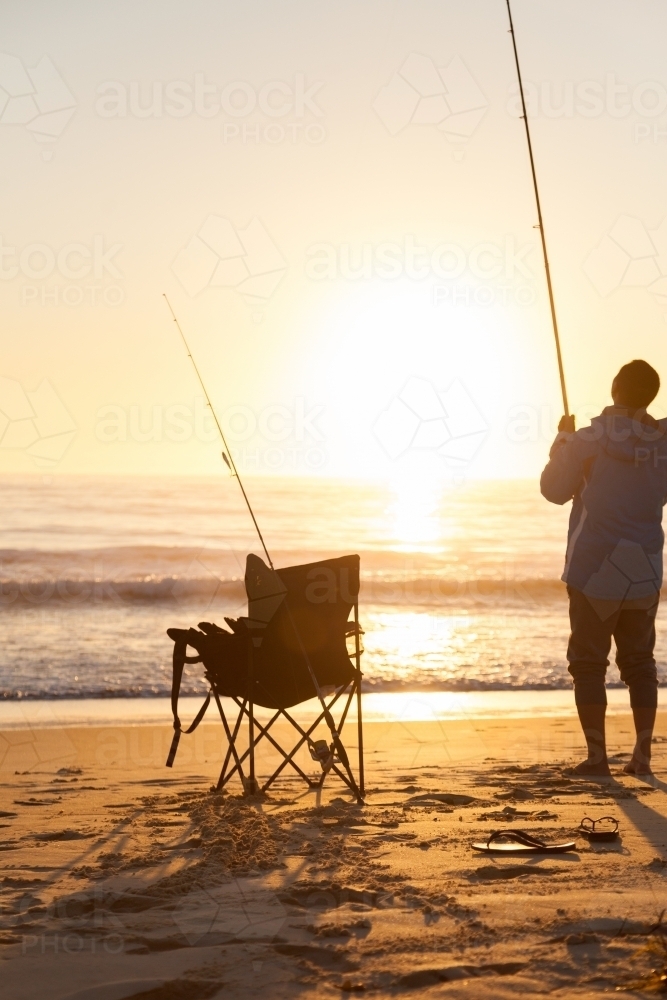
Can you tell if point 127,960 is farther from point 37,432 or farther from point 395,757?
point 37,432

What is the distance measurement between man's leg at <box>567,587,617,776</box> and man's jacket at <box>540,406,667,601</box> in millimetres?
100

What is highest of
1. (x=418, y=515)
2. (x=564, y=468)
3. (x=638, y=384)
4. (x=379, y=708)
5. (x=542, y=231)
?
(x=542, y=231)

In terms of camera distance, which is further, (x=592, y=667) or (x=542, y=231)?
A: (x=542, y=231)

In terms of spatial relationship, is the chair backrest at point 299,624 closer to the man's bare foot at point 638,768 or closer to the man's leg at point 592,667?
the man's leg at point 592,667

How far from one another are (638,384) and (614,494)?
49cm

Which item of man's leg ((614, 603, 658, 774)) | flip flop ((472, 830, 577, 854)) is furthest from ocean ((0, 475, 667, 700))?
flip flop ((472, 830, 577, 854))

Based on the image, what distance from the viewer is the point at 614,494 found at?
4672 millimetres

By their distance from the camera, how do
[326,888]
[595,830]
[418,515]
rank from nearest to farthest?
[326,888], [595,830], [418,515]

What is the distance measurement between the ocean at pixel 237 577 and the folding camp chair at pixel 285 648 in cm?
425

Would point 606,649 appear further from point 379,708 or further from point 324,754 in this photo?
point 379,708

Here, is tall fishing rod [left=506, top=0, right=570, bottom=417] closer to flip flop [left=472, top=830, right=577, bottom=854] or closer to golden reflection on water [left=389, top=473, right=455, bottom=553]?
flip flop [left=472, top=830, right=577, bottom=854]

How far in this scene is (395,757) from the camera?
5.64 meters

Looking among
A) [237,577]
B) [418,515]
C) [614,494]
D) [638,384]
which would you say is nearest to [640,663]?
[614,494]

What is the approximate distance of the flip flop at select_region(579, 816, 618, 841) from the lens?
11.5 feet
